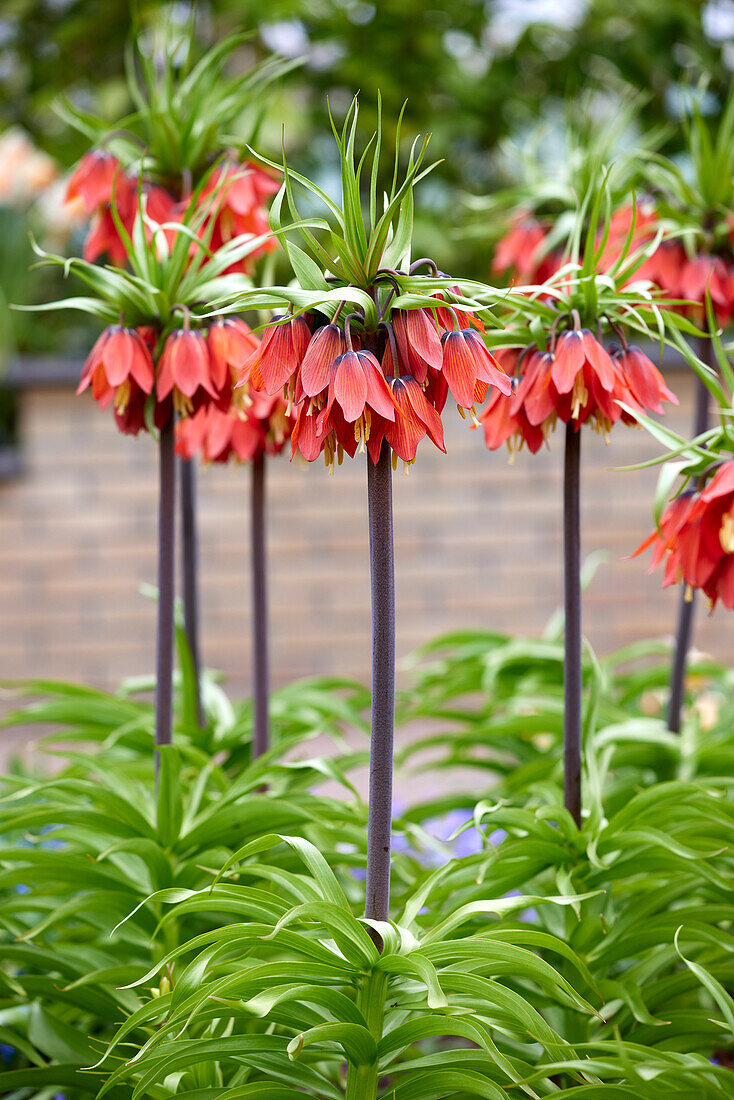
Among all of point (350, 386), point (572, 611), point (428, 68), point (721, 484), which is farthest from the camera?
point (428, 68)

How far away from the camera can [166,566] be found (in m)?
1.44

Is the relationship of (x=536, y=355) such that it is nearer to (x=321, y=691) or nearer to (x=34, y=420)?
(x=321, y=691)

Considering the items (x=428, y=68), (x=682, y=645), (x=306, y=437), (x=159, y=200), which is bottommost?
(x=682, y=645)

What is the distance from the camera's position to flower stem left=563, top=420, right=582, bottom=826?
137 cm

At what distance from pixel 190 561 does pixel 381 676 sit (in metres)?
0.81

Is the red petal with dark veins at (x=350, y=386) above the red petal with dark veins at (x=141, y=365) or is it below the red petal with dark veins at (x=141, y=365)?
below

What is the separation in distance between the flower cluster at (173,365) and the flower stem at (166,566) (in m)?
0.09

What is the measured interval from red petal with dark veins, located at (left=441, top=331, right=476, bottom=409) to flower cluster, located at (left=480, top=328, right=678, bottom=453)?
216 mm

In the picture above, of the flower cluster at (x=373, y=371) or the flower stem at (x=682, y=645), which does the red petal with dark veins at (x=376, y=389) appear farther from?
the flower stem at (x=682, y=645)

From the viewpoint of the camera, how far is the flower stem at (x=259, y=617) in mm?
1695

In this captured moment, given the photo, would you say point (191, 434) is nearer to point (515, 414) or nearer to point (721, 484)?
point (515, 414)

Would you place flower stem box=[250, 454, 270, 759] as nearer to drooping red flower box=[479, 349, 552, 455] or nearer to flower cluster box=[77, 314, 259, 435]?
flower cluster box=[77, 314, 259, 435]

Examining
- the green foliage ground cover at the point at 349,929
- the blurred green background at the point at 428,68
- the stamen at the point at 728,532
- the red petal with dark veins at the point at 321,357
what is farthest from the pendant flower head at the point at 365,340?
the blurred green background at the point at 428,68

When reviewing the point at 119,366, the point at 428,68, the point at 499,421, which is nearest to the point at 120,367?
the point at 119,366
